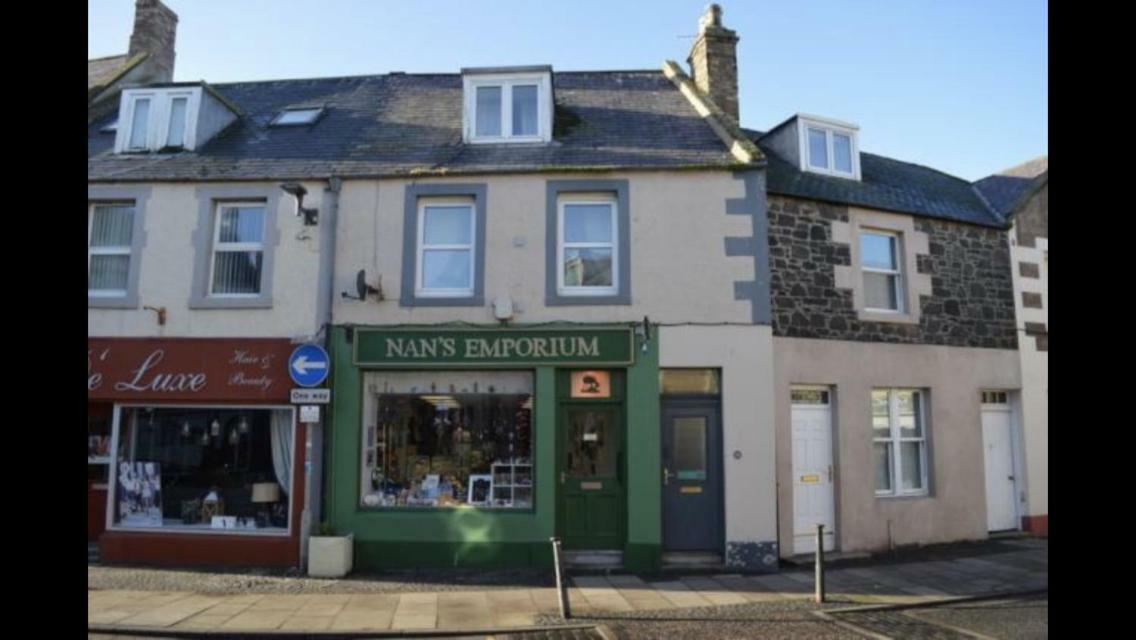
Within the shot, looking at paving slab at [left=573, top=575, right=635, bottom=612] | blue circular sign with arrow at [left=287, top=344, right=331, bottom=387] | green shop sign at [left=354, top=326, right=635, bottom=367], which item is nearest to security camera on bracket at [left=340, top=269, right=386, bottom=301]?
green shop sign at [left=354, top=326, right=635, bottom=367]

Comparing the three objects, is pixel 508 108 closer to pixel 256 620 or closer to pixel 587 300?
pixel 587 300

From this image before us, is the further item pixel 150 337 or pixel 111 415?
pixel 111 415

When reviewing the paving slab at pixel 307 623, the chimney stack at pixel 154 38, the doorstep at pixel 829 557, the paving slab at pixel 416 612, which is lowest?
the paving slab at pixel 416 612

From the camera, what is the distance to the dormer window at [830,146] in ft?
42.0

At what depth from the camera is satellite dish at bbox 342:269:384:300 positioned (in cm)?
1056

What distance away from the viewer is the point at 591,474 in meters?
10.6

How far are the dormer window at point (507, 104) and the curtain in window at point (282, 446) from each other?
5.33 meters

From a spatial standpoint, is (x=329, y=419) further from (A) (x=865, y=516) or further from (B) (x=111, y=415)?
(A) (x=865, y=516)

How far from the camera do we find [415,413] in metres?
10.9

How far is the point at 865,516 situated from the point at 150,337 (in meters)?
11.5

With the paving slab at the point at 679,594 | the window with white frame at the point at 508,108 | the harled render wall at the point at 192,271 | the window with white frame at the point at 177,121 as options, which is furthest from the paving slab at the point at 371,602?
the window with white frame at the point at 177,121

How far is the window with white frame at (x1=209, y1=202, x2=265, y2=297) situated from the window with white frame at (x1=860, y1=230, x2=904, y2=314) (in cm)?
991

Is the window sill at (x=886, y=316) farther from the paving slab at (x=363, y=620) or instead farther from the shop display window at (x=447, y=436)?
the paving slab at (x=363, y=620)
